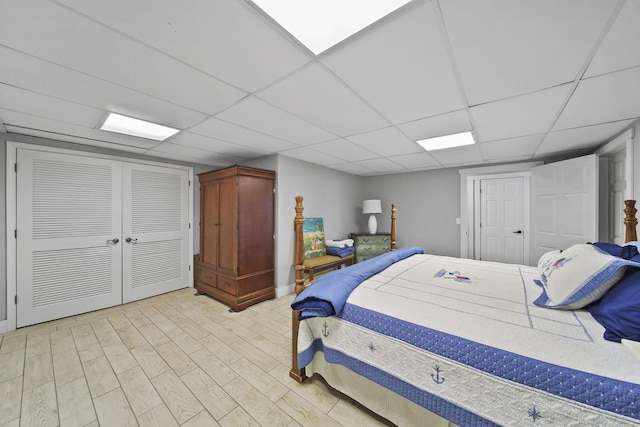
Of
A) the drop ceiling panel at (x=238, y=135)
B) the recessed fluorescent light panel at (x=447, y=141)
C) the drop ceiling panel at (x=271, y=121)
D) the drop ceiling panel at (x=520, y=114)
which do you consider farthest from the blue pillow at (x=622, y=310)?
the drop ceiling panel at (x=238, y=135)

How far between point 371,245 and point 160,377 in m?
3.80

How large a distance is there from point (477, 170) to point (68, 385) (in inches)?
225

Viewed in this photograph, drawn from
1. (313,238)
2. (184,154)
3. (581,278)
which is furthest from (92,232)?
(581,278)

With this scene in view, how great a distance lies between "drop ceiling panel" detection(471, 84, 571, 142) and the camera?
175cm

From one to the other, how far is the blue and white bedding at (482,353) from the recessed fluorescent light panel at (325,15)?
1.58m

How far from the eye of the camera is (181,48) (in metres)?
1.25

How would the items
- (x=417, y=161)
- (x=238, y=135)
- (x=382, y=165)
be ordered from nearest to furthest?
(x=238, y=135), (x=417, y=161), (x=382, y=165)

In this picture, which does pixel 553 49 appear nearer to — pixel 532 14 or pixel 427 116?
pixel 532 14

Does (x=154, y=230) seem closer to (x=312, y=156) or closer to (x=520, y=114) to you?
(x=312, y=156)

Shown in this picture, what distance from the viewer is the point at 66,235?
293 centimetres

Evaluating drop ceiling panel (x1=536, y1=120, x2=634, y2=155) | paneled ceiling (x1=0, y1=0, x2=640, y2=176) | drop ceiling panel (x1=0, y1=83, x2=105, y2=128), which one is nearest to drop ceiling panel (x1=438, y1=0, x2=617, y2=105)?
paneled ceiling (x1=0, y1=0, x2=640, y2=176)

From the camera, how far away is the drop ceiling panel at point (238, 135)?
2.37 metres

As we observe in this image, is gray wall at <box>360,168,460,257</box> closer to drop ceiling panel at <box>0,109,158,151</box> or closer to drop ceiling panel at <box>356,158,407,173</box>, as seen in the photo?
drop ceiling panel at <box>356,158,407,173</box>

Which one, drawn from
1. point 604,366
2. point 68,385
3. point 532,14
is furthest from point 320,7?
point 68,385
